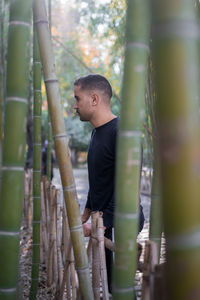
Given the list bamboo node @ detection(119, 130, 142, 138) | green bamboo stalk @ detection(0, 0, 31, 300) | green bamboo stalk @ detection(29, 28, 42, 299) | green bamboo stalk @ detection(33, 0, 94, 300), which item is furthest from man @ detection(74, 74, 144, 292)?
bamboo node @ detection(119, 130, 142, 138)

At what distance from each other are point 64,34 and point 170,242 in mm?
9770

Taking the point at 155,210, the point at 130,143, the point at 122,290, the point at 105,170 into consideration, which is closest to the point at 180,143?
the point at 130,143

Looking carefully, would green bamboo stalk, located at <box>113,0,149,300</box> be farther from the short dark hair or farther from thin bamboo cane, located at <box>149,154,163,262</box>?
the short dark hair

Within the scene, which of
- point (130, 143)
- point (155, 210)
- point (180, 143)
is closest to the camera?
point (180, 143)

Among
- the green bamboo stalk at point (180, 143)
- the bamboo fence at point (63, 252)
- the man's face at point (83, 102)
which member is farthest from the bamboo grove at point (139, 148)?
the man's face at point (83, 102)

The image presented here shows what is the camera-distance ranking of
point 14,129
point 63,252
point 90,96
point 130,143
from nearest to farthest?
point 130,143 < point 14,129 < point 90,96 < point 63,252

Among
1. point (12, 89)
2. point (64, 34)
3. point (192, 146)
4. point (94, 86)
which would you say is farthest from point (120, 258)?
point (64, 34)

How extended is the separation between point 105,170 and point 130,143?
975 mm

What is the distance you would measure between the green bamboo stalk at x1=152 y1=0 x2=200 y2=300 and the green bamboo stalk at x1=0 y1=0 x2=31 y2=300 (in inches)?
16.3

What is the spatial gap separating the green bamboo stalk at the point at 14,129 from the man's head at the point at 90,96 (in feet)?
2.67

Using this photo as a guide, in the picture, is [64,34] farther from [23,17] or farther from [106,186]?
[23,17]

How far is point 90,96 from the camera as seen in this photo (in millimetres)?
1781

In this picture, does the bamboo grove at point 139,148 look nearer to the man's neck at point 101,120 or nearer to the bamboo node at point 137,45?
the bamboo node at point 137,45

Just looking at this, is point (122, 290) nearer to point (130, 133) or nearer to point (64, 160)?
point (130, 133)
